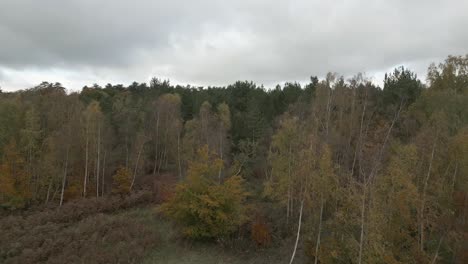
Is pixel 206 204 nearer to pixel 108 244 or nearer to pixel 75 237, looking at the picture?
pixel 108 244

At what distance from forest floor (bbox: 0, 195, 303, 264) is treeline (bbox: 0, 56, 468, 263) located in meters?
1.25

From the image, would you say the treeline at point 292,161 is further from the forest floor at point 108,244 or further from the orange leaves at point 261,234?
the forest floor at point 108,244

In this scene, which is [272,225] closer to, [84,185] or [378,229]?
[378,229]

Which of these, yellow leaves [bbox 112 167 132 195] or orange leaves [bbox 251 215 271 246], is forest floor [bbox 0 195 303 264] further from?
yellow leaves [bbox 112 167 132 195]

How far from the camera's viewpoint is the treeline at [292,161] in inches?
690

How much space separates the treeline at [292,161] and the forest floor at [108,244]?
1247 millimetres

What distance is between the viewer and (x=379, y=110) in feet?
118

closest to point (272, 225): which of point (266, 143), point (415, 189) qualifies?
point (415, 189)

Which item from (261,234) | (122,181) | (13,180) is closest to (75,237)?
(122,181)

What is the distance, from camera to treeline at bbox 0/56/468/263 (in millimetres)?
17516

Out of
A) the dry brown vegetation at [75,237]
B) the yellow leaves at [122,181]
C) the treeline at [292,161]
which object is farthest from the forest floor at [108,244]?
the yellow leaves at [122,181]

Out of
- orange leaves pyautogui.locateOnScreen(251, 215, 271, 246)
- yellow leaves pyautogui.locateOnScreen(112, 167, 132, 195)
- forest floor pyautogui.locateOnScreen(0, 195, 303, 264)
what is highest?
yellow leaves pyautogui.locateOnScreen(112, 167, 132, 195)

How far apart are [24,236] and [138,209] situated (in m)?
10.7

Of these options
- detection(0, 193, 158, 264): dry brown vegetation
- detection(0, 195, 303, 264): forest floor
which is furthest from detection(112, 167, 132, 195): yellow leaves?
detection(0, 195, 303, 264): forest floor
